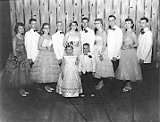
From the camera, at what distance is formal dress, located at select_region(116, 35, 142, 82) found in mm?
4984

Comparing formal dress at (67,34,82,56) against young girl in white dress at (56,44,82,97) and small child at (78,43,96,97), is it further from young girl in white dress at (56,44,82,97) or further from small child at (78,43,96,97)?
young girl in white dress at (56,44,82,97)

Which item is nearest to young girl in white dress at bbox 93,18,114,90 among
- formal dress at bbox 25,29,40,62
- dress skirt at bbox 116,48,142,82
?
dress skirt at bbox 116,48,142,82

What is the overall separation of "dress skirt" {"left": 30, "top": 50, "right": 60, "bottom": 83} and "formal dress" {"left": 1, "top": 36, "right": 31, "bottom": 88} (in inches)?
5.7

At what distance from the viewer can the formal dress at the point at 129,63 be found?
16.4 feet

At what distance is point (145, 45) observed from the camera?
542cm

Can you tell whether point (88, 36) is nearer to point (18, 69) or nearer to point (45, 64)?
point (45, 64)

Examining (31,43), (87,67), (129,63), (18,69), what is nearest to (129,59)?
(129,63)

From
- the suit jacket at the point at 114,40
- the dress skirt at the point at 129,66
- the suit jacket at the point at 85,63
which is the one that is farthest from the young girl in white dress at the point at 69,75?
the suit jacket at the point at 114,40

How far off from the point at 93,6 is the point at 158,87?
2.07 metres

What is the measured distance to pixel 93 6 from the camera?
574cm

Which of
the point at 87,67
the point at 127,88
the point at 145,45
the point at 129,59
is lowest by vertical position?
the point at 127,88

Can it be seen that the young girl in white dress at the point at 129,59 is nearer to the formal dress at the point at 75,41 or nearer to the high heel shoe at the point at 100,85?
the high heel shoe at the point at 100,85

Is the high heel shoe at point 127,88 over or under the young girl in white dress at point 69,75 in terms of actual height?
under

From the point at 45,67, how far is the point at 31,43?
632mm
